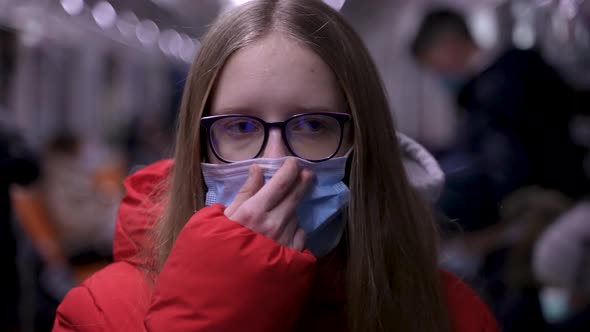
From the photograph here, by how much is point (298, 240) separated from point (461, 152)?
4.09ft

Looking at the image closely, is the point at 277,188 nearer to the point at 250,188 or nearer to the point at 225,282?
the point at 250,188

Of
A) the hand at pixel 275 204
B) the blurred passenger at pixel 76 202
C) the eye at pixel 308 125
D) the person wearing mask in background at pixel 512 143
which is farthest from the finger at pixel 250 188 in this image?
the blurred passenger at pixel 76 202

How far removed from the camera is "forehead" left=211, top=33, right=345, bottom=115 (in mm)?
985

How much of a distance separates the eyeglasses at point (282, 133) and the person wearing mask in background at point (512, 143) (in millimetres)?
832

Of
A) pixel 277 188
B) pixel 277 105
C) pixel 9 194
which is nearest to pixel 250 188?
pixel 277 188

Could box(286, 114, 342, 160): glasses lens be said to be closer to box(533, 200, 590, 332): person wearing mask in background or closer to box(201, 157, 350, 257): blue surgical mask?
box(201, 157, 350, 257): blue surgical mask

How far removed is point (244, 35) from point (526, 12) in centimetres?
155

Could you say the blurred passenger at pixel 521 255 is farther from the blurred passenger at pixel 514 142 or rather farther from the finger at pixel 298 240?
the finger at pixel 298 240

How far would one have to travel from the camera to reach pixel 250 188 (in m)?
0.93

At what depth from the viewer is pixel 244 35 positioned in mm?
1042

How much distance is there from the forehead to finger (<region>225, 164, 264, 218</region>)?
113 millimetres

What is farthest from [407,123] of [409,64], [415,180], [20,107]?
[415,180]

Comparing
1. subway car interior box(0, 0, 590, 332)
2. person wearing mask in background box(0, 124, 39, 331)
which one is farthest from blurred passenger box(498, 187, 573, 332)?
person wearing mask in background box(0, 124, 39, 331)

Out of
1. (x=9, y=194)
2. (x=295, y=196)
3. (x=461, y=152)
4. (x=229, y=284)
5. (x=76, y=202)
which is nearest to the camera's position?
(x=229, y=284)
